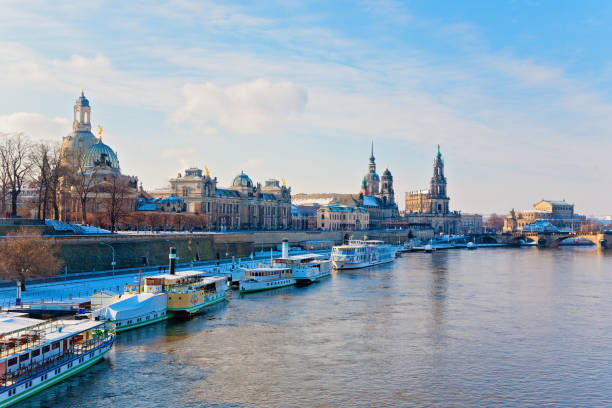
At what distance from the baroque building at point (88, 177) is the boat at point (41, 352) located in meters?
53.5

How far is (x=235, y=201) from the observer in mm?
162500

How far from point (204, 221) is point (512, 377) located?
10781 cm

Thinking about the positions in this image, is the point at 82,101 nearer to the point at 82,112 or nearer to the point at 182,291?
the point at 82,112

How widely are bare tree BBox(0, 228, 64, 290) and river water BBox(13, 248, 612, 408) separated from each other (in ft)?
48.5

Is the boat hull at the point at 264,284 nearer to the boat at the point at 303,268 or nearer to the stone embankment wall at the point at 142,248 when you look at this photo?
the boat at the point at 303,268

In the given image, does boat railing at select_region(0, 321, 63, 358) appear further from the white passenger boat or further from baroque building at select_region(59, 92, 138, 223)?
baroque building at select_region(59, 92, 138, 223)

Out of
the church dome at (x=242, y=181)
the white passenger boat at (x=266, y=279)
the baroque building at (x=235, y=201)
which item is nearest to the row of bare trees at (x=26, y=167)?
the white passenger boat at (x=266, y=279)

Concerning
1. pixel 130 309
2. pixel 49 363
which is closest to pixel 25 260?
pixel 130 309

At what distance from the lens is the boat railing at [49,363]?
1246 inches

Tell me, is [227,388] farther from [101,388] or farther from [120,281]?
[120,281]

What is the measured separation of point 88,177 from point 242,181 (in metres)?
64.0

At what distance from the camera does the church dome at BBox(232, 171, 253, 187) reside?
567 feet

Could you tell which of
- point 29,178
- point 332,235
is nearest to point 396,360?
point 29,178

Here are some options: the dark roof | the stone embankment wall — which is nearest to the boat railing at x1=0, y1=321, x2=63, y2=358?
the stone embankment wall
